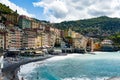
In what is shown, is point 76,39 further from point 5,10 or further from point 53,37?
point 5,10

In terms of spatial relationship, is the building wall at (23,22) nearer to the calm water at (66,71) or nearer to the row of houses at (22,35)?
the row of houses at (22,35)

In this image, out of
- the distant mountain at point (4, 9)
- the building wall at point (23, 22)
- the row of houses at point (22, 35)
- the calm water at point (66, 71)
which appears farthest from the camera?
the building wall at point (23, 22)

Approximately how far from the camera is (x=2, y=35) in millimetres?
102312

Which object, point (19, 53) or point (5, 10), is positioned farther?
point (5, 10)

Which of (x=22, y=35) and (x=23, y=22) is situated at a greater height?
(x=23, y=22)

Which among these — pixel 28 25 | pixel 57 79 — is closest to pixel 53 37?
pixel 28 25

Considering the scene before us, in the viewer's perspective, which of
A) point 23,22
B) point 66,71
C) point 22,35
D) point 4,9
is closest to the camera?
point 66,71

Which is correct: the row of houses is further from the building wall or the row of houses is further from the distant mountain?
the distant mountain

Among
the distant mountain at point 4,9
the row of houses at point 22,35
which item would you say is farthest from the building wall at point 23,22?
the distant mountain at point 4,9

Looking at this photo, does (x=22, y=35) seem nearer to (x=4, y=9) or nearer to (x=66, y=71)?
(x=4, y=9)

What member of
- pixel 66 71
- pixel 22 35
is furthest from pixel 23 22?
pixel 66 71

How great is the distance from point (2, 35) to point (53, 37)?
45495 millimetres

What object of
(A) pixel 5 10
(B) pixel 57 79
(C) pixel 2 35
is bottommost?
(B) pixel 57 79

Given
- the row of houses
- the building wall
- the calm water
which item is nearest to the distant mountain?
the row of houses
